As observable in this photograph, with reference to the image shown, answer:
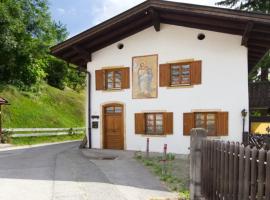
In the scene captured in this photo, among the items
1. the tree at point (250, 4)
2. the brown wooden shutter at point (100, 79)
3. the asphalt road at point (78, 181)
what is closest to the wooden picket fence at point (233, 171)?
the asphalt road at point (78, 181)

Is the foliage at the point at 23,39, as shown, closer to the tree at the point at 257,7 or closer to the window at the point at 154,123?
the window at the point at 154,123


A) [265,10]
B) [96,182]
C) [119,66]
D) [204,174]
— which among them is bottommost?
[96,182]

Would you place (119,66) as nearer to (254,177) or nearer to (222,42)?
(222,42)

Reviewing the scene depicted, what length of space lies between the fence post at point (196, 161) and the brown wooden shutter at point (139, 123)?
918 centimetres

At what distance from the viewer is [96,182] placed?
352 inches

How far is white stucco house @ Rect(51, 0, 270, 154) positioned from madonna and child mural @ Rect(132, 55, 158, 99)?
0.15 feet

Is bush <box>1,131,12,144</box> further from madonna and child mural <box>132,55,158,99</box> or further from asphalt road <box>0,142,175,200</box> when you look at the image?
madonna and child mural <box>132,55,158,99</box>

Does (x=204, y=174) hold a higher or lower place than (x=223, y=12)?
lower

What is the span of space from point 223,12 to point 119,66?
5.58 m

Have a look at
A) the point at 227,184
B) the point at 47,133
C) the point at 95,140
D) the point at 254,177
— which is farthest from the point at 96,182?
the point at 47,133

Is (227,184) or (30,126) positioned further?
(30,126)

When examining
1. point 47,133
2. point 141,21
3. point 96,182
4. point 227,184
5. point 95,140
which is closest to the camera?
point 227,184

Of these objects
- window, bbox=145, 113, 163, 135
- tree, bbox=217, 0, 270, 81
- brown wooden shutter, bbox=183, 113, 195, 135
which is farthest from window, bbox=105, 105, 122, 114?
tree, bbox=217, 0, 270, 81

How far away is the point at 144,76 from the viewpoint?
16203 mm
